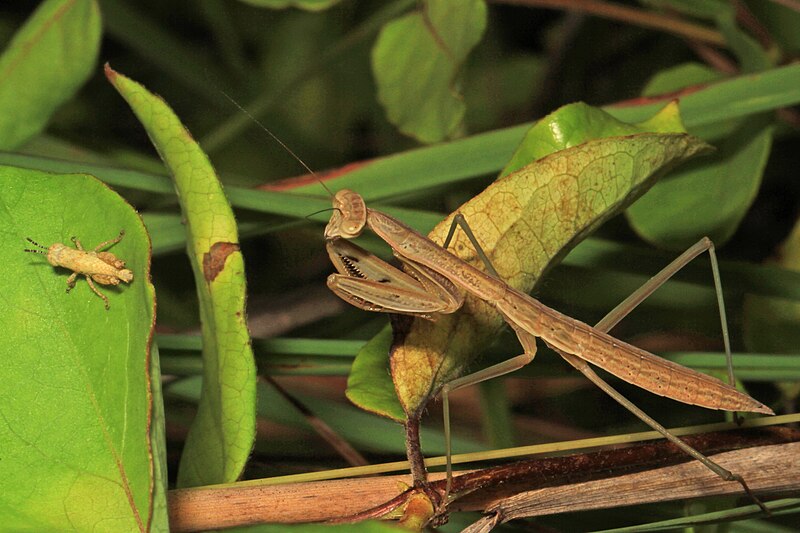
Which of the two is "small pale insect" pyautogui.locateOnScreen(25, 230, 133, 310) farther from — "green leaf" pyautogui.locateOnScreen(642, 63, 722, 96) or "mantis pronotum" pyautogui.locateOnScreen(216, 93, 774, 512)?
"green leaf" pyautogui.locateOnScreen(642, 63, 722, 96)

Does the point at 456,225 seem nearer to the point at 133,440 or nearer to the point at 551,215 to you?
the point at 551,215

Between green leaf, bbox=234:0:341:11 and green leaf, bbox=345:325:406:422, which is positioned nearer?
green leaf, bbox=345:325:406:422

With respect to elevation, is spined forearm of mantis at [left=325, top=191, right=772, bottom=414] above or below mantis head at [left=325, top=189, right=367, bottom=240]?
below

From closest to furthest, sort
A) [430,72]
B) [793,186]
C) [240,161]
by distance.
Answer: [430,72], [793,186], [240,161]

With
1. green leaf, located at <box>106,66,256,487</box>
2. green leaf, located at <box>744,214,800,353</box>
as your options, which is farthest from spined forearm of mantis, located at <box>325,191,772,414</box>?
green leaf, located at <box>744,214,800,353</box>

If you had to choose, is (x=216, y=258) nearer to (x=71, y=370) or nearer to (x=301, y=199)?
(x=71, y=370)

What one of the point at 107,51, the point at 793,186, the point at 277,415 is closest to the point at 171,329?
the point at 277,415

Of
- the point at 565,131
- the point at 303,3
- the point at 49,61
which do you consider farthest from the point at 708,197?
the point at 49,61

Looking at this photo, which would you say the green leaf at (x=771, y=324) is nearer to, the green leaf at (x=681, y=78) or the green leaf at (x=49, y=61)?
the green leaf at (x=681, y=78)
